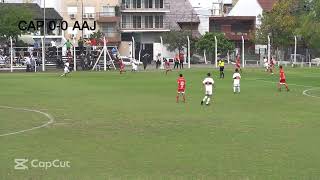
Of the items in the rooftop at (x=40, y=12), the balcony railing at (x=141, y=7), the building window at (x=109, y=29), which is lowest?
the building window at (x=109, y=29)

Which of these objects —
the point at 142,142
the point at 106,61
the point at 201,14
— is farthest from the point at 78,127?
the point at 201,14

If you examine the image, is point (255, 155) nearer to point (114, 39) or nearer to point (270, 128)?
point (270, 128)

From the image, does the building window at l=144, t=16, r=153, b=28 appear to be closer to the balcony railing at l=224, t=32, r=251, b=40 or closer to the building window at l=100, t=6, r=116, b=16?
the building window at l=100, t=6, r=116, b=16

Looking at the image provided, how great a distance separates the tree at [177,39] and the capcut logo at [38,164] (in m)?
76.9

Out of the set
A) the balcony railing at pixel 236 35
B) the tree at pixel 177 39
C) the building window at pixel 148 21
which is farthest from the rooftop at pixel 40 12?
the balcony railing at pixel 236 35

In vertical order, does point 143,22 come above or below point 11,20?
above

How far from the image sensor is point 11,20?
74.4 metres

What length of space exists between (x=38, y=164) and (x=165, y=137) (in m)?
5.21

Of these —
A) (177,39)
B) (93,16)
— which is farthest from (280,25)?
(93,16)

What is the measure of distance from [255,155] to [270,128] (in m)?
5.25

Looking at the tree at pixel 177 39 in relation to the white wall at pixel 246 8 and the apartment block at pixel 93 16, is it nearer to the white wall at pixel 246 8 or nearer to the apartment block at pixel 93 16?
the apartment block at pixel 93 16

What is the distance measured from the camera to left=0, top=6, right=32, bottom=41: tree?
241ft

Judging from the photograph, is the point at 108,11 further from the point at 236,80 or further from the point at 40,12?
the point at 236,80

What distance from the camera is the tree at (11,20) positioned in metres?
73.6
